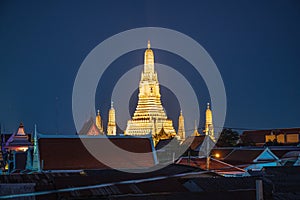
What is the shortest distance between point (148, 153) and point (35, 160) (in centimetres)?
421

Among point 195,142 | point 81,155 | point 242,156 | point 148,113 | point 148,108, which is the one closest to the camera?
point 81,155

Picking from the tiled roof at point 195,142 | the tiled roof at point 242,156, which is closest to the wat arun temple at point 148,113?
the tiled roof at point 195,142

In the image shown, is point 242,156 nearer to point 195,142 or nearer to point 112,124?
point 195,142

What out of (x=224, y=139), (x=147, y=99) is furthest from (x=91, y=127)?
(x=147, y=99)

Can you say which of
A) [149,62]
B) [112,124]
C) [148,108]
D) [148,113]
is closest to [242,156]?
[148,113]

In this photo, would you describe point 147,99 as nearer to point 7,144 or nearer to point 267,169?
point 7,144

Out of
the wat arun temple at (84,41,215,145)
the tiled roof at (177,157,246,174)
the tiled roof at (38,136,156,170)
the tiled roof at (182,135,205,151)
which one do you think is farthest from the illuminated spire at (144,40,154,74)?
the tiled roof at (38,136,156,170)

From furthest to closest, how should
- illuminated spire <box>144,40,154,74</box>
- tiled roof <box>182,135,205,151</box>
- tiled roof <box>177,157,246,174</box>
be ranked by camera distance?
illuminated spire <box>144,40,154,74</box> < tiled roof <box>182,135,205,151</box> < tiled roof <box>177,157,246,174</box>

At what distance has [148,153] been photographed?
18531mm

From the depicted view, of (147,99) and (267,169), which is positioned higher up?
(147,99)

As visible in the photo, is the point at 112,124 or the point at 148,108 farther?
the point at 112,124

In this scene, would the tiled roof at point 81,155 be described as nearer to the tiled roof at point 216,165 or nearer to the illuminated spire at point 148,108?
the tiled roof at point 216,165

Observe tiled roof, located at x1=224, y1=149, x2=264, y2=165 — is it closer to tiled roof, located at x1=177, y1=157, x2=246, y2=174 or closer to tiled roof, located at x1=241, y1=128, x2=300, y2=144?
tiled roof, located at x1=177, y1=157, x2=246, y2=174

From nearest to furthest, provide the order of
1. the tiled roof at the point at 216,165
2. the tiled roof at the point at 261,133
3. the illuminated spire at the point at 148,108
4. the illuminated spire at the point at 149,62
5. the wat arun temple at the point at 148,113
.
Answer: the tiled roof at the point at 216,165
the wat arun temple at the point at 148,113
the illuminated spire at the point at 148,108
the illuminated spire at the point at 149,62
the tiled roof at the point at 261,133
